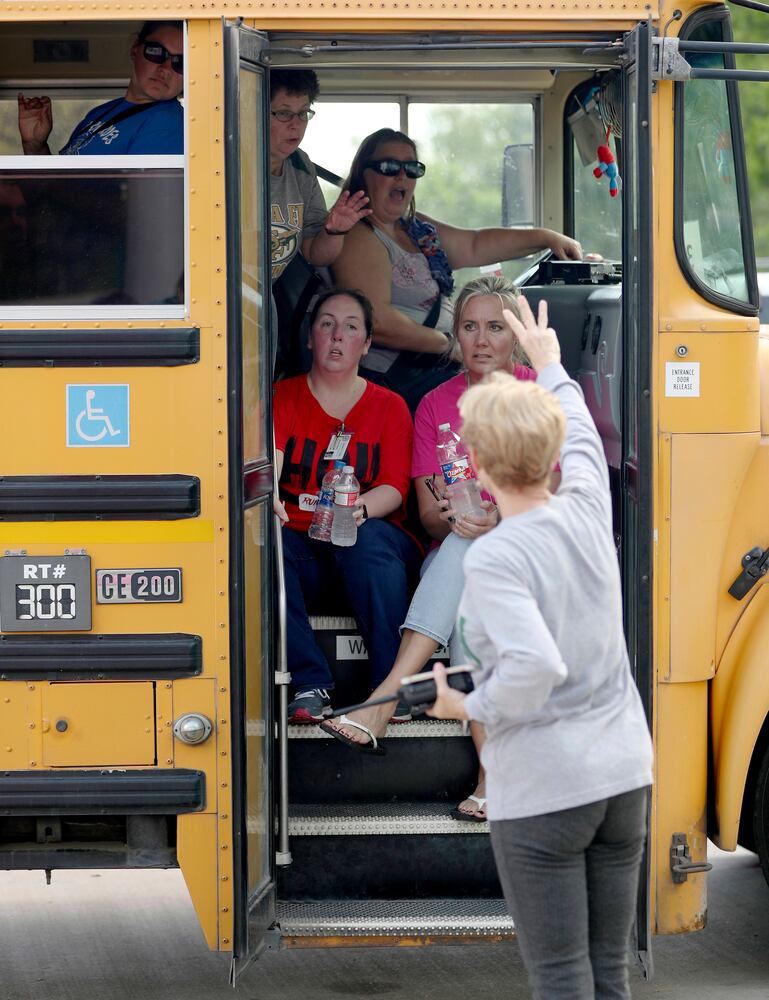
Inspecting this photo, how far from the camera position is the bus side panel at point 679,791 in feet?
10.2

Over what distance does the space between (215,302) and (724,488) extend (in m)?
1.26

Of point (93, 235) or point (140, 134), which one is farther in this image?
point (140, 134)

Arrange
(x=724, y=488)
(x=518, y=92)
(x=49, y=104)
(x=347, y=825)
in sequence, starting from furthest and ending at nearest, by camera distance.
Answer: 1. (x=518, y=92)
2. (x=49, y=104)
3. (x=347, y=825)
4. (x=724, y=488)

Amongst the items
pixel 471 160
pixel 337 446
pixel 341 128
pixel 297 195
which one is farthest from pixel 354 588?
pixel 471 160

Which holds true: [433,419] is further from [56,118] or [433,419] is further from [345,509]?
[56,118]

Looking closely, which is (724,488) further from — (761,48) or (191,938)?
(191,938)

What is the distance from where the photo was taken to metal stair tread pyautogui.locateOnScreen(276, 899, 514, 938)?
311cm

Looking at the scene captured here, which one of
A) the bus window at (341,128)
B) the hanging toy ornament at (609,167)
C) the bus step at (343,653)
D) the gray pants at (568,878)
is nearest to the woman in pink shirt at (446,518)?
the bus step at (343,653)

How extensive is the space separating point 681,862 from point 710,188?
1.61 meters

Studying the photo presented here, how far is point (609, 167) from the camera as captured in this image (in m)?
4.50

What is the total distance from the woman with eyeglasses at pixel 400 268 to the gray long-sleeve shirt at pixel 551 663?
2184mm

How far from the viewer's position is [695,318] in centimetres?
305

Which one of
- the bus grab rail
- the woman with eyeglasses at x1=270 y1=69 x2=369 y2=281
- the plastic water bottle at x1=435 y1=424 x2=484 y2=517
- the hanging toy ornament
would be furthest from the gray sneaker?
the hanging toy ornament

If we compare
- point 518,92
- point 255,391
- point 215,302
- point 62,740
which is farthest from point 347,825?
point 518,92
